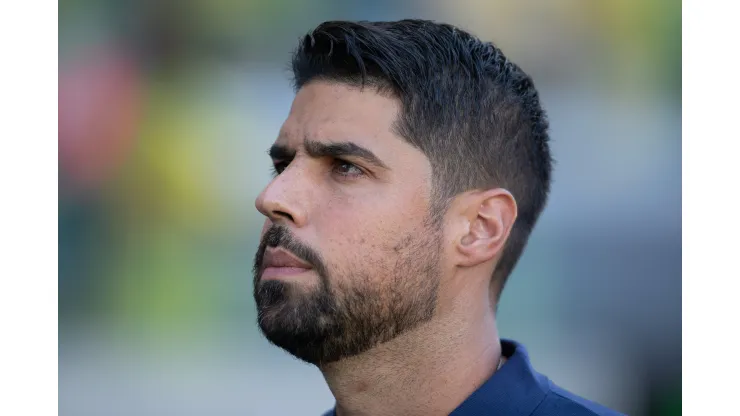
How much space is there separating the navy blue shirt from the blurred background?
1.76 feet

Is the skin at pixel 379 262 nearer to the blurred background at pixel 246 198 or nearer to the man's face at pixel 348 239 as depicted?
the man's face at pixel 348 239

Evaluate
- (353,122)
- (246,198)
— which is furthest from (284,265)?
(246,198)

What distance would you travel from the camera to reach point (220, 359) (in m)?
2.21

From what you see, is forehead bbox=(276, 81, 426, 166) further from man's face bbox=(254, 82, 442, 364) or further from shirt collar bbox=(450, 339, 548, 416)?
shirt collar bbox=(450, 339, 548, 416)

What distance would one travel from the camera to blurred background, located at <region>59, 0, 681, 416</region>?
1.92 m

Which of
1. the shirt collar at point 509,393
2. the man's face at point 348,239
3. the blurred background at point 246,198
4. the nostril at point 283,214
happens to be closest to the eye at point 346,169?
the man's face at point 348,239

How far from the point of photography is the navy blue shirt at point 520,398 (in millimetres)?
1289

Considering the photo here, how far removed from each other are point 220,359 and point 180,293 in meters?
0.22

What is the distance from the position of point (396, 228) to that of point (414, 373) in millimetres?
243

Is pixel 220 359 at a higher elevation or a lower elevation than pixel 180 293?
lower

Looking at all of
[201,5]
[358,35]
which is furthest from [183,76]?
[358,35]
